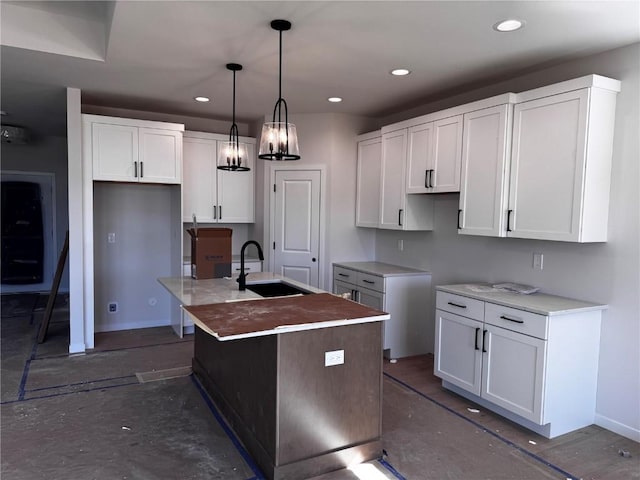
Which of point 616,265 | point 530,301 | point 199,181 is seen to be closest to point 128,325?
point 199,181

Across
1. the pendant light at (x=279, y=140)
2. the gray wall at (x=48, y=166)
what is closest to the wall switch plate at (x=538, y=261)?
the pendant light at (x=279, y=140)

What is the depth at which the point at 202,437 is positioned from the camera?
2789mm

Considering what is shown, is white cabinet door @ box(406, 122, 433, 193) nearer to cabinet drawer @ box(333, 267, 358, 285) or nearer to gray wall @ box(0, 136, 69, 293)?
cabinet drawer @ box(333, 267, 358, 285)

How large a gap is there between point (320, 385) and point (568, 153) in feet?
7.28

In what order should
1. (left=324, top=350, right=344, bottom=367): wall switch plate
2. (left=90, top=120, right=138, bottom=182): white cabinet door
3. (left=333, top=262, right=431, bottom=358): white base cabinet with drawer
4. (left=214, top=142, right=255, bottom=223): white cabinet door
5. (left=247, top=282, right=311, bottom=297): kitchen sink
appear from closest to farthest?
1. (left=324, top=350, right=344, bottom=367): wall switch plate
2. (left=247, top=282, right=311, bottom=297): kitchen sink
3. (left=333, top=262, right=431, bottom=358): white base cabinet with drawer
4. (left=90, top=120, right=138, bottom=182): white cabinet door
5. (left=214, top=142, right=255, bottom=223): white cabinet door

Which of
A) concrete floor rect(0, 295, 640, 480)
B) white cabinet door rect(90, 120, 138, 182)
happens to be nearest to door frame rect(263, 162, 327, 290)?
white cabinet door rect(90, 120, 138, 182)

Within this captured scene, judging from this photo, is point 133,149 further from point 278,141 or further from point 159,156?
point 278,141

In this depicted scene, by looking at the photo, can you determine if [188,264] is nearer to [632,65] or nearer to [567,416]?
[567,416]

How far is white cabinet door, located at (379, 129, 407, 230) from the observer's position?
14.3 ft

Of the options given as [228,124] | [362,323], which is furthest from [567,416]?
[228,124]

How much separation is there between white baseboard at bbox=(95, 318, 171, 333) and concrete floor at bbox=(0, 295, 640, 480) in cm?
103

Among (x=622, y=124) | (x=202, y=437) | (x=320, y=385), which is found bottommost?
(x=202, y=437)

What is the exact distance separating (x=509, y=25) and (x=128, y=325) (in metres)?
4.99

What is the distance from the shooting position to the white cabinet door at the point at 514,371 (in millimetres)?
2768
